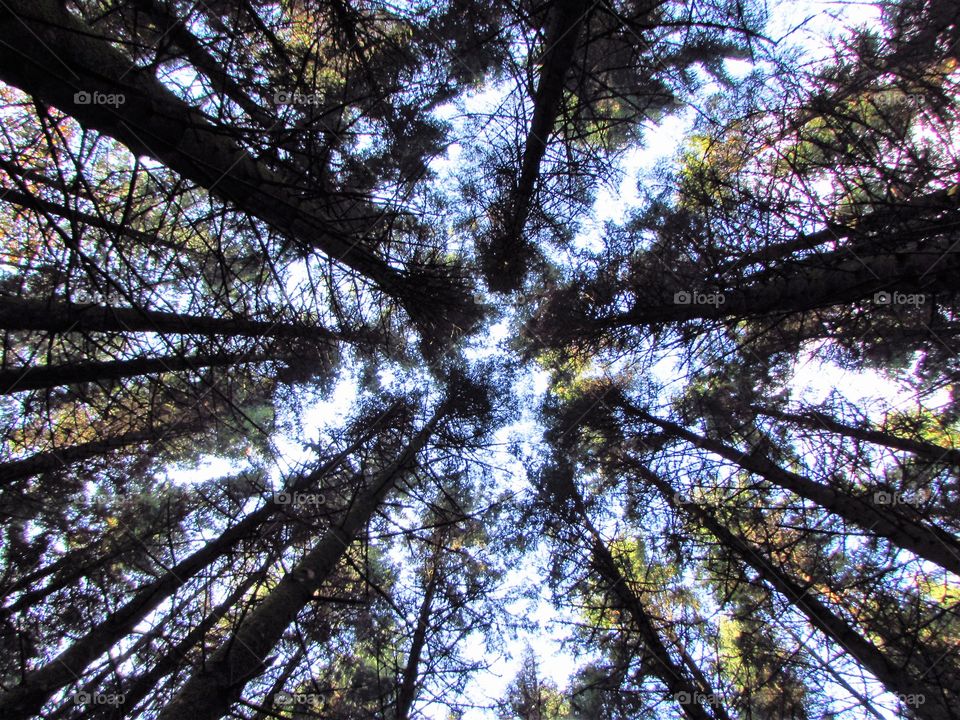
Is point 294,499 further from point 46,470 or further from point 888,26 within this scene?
point 888,26

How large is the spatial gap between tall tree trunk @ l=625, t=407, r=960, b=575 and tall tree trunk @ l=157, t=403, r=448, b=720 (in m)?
4.74

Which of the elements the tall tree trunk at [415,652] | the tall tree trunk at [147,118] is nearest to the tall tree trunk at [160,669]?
the tall tree trunk at [415,652]

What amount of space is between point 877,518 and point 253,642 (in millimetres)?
5365

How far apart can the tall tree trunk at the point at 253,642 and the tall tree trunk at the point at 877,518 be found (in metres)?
4.74

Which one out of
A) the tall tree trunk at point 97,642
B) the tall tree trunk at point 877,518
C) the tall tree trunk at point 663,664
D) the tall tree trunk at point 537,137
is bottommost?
the tall tree trunk at point 97,642

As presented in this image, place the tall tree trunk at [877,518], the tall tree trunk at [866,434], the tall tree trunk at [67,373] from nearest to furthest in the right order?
the tall tree trunk at [877,518], the tall tree trunk at [67,373], the tall tree trunk at [866,434]

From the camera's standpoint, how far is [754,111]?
4918 millimetres

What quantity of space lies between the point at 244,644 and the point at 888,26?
27.8 feet

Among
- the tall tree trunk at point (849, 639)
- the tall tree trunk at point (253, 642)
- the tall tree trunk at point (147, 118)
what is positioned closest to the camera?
the tall tree trunk at point (147, 118)

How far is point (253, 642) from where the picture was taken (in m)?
3.49

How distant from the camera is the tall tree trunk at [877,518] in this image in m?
3.80

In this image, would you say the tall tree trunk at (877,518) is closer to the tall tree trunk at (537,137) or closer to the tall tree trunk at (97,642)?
the tall tree trunk at (537,137)

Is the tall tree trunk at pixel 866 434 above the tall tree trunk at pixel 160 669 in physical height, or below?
above

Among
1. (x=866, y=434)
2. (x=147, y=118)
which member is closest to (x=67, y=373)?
(x=147, y=118)
